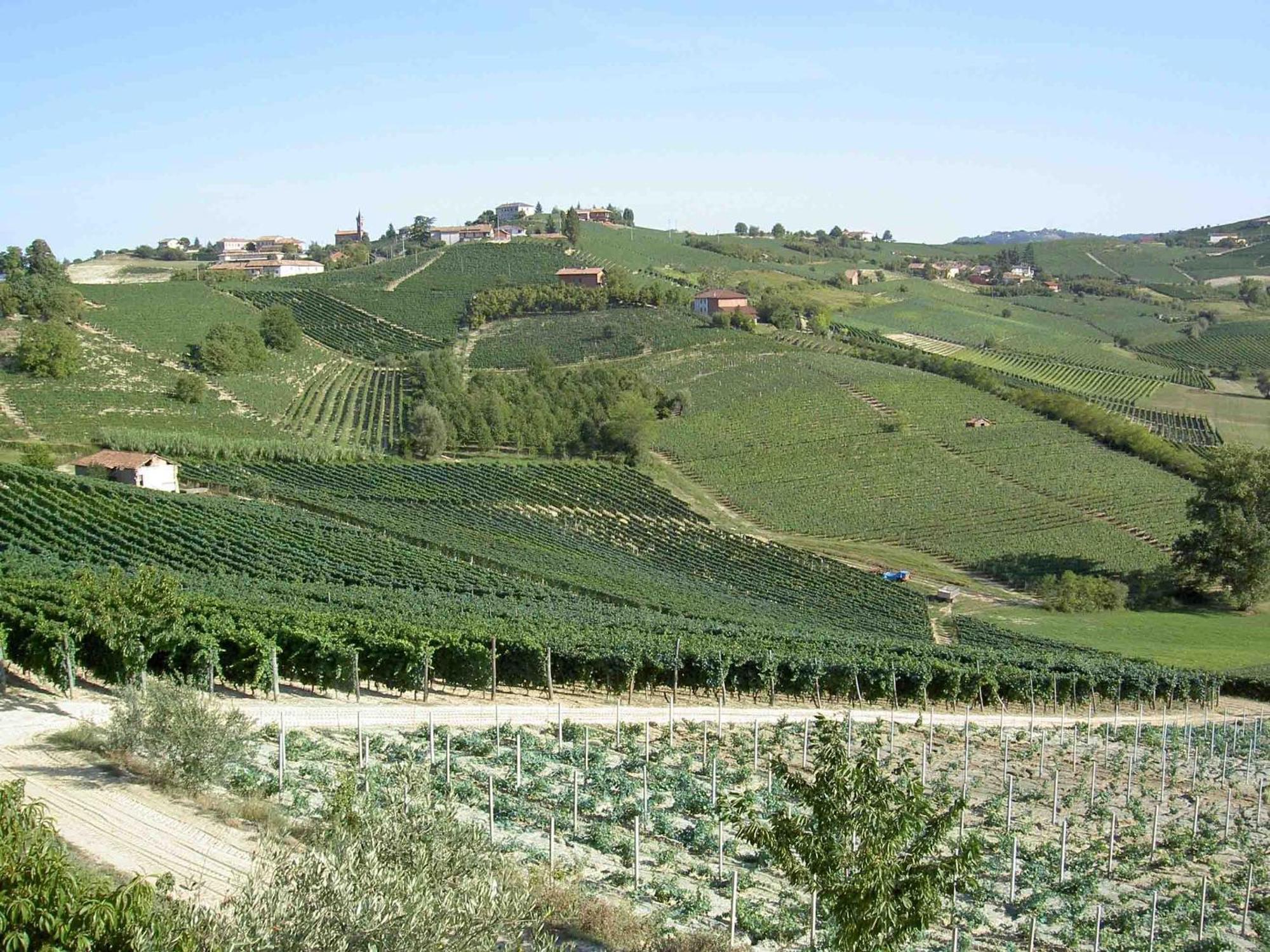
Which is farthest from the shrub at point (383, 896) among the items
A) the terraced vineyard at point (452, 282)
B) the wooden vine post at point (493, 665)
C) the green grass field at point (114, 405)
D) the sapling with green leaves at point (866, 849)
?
the terraced vineyard at point (452, 282)

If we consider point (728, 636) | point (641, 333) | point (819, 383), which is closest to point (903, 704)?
point (728, 636)

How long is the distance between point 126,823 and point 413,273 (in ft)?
428

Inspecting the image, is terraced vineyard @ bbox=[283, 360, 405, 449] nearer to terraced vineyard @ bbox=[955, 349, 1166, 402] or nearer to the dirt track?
the dirt track

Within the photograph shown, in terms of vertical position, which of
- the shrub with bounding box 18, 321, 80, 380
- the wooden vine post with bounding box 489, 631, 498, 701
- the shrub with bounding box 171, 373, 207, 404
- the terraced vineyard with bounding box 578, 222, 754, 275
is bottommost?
the wooden vine post with bounding box 489, 631, 498, 701

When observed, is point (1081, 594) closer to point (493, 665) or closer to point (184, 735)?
point (493, 665)

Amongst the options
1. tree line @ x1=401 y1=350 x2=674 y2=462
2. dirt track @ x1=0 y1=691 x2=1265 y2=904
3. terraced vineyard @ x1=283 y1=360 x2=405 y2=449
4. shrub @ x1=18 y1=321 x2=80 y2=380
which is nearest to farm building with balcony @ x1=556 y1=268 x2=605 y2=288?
terraced vineyard @ x1=283 y1=360 x2=405 y2=449

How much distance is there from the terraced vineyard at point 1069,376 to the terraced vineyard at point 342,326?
2263 inches

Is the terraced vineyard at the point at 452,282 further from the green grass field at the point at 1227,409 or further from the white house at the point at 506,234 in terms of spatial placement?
the green grass field at the point at 1227,409

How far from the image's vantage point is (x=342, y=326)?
115125 millimetres

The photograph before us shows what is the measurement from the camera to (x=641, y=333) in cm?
11181

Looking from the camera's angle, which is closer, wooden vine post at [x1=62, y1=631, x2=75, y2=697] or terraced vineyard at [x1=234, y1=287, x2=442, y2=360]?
wooden vine post at [x1=62, y1=631, x2=75, y2=697]

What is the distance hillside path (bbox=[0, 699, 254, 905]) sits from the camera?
15.2 metres

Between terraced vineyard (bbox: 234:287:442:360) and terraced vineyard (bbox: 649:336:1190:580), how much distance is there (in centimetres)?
2539

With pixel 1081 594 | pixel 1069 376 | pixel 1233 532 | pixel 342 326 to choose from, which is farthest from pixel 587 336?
pixel 1233 532
